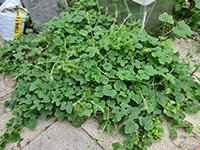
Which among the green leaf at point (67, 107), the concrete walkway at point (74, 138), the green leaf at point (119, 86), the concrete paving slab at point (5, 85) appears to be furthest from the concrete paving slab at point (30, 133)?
the green leaf at point (119, 86)

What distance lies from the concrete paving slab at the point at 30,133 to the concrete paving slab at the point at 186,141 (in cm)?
89

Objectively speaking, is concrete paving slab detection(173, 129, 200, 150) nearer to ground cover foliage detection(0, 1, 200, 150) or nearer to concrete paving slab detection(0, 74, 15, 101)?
ground cover foliage detection(0, 1, 200, 150)

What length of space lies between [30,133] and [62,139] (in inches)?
9.2

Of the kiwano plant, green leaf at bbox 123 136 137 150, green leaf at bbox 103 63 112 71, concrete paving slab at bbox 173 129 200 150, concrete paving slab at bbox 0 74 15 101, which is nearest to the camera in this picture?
green leaf at bbox 123 136 137 150

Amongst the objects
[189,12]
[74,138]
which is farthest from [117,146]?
[189,12]

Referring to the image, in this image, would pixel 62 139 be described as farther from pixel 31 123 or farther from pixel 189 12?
pixel 189 12

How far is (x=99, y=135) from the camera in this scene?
2020 millimetres

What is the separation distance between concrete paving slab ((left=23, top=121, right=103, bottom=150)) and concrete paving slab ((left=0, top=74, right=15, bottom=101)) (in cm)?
51

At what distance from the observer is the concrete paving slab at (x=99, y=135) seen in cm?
198

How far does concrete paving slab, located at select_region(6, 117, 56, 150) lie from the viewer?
1971 mm

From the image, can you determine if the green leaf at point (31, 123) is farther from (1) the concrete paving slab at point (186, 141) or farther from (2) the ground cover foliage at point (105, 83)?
(1) the concrete paving slab at point (186, 141)

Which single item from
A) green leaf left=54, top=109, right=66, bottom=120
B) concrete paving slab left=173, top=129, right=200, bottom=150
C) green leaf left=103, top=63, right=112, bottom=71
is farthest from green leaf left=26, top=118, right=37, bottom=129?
concrete paving slab left=173, top=129, right=200, bottom=150

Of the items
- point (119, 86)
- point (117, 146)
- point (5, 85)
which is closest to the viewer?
point (117, 146)

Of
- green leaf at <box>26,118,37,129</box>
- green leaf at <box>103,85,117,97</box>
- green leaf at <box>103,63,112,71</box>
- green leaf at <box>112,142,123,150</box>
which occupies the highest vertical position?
green leaf at <box>103,63,112,71</box>
